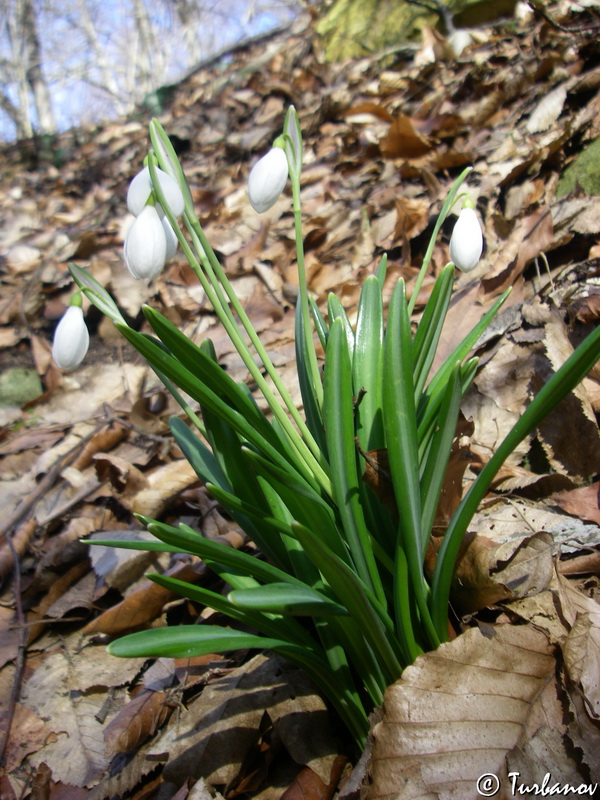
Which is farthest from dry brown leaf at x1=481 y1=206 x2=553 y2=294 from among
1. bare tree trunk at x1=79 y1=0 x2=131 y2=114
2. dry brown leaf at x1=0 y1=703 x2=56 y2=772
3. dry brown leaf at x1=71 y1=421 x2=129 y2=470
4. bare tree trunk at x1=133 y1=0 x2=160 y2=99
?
bare tree trunk at x1=79 y1=0 x2=131 y2=114

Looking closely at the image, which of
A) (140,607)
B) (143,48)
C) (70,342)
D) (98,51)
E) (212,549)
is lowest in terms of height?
(140,607)

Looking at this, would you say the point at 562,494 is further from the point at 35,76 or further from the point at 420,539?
the point at 35,76

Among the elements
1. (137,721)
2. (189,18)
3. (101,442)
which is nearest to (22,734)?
(137,721)

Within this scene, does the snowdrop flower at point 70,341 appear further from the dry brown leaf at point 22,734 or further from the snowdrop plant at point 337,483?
the dry brown leaf at point 22,734

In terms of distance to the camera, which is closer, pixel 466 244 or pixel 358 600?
pixel 358 600

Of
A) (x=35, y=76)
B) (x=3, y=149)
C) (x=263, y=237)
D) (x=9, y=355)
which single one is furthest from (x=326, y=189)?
(x=35, y=76)

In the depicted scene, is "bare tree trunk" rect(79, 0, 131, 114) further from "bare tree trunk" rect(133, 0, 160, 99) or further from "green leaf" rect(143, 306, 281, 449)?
"green leaf" rect(143, 306, 281, 449)

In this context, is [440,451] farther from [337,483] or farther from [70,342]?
[70,342]

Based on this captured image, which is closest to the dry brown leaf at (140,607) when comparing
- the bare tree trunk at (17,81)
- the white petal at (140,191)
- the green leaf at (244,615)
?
the green leaf at (244,615)
